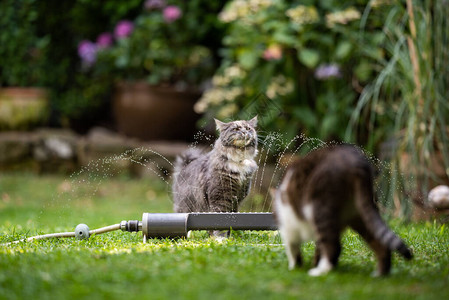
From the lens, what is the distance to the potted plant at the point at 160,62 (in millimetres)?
8484

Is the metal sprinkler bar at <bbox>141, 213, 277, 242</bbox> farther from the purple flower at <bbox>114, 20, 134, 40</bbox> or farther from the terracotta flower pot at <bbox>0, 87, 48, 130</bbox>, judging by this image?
the terracotta flower pot at <bbox>0, 87, 48, 130</bbox>

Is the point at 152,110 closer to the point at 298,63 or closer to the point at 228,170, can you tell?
the point at 298,63

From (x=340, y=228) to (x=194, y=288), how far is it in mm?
668

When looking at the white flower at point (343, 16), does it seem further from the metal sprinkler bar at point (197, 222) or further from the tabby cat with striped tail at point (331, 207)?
the tabby cat with striped tail at point (331, 207)

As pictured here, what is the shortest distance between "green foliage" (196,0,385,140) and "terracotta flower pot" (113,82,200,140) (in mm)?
1272

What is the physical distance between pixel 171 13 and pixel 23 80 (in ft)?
8.56

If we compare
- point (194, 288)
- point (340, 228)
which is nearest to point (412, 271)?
point (340, 228)

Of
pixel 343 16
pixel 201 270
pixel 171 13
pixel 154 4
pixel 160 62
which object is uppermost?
pixel 154 4

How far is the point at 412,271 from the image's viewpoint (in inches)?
104

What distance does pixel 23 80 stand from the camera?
29.7 feet

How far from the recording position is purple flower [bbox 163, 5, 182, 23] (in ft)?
27.0

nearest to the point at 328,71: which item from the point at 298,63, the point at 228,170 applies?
the point at 298,63

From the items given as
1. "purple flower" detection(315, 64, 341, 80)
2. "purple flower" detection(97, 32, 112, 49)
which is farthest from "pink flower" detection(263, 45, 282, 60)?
"purple flower" detection(97, 32, 112, 49)

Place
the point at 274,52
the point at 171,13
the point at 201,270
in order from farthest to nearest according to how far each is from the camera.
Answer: the point at 171,13 → the point at 274,52 → the point at 201,270
